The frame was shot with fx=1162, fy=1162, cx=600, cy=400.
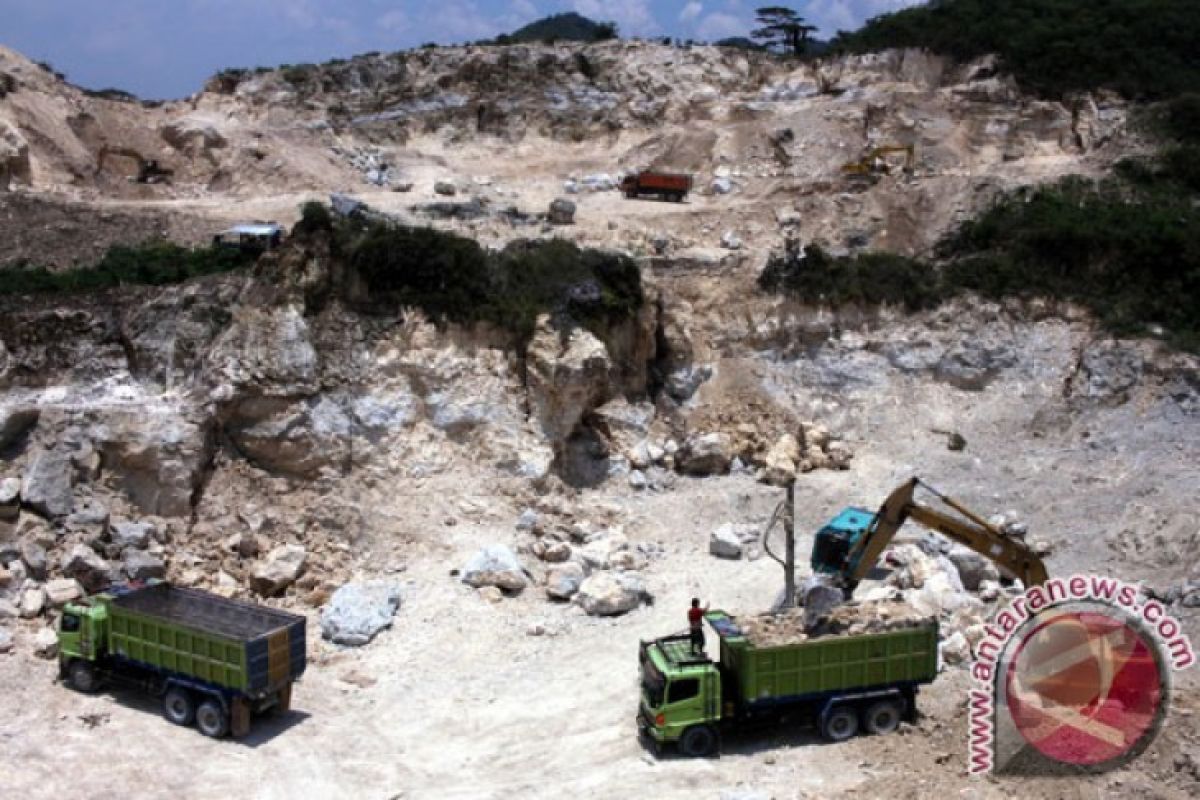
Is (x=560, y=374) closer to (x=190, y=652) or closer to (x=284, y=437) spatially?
(x=284, y=437)

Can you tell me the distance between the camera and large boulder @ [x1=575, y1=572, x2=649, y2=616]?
20188 mm

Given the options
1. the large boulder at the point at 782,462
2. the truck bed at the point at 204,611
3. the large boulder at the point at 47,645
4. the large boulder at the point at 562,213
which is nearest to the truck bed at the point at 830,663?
the truck bed at the point at 204,611

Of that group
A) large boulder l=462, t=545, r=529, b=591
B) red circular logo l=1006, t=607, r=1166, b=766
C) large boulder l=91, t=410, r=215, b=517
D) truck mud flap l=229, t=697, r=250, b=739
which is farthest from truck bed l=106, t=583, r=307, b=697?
A: red circular logo l=1006, t=607, r=1166, b=766

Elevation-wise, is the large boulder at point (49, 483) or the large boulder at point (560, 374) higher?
the large boulder at point (560, 374)

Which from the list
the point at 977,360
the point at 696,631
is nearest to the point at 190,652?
the point at 696,631

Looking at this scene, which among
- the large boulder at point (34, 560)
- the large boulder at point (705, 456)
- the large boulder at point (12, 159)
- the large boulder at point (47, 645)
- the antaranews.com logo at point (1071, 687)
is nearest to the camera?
the antaranews.com logo at point (1071, 687)

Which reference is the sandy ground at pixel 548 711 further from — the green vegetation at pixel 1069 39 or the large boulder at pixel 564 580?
the green vegetation at pixel 1069 39

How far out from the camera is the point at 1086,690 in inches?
603

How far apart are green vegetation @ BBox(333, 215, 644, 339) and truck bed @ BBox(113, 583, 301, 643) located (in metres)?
8.85

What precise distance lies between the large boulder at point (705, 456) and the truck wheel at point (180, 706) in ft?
43.6

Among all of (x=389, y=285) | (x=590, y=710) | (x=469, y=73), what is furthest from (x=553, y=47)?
(x=590, y=710)

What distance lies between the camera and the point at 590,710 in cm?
1709

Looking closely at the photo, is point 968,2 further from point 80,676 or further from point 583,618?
point 80,676

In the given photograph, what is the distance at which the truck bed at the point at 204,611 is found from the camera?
1675cm
